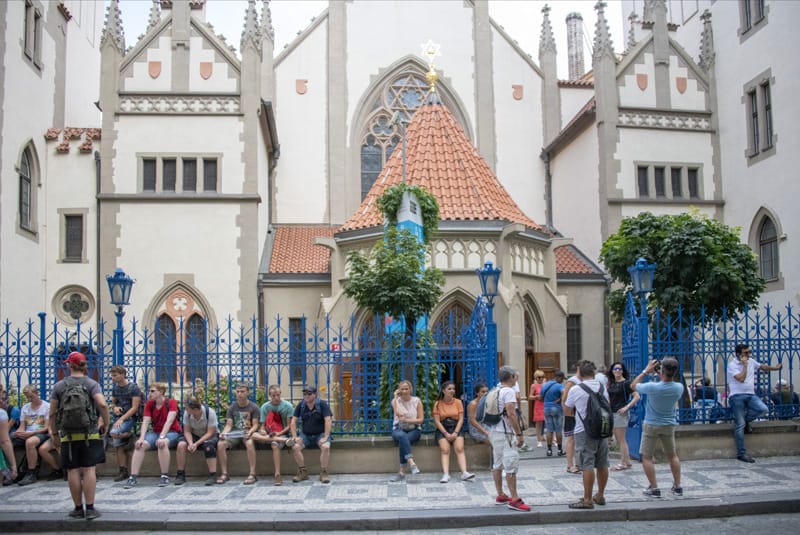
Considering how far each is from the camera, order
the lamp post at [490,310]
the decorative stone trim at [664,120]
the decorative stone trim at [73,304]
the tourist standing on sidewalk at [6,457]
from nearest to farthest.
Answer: the tourist standing on sidewalk at [6,457] < the lamp post at [490,310] < the decorative stone trim at [73,304] < the decorative stone trim at [664,120]

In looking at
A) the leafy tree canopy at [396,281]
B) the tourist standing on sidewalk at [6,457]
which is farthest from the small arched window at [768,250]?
the tourist standing on sidewalk at [6,457]

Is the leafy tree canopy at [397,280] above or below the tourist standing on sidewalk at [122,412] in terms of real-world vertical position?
above

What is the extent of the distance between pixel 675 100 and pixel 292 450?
684 inches

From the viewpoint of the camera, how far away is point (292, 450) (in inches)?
477

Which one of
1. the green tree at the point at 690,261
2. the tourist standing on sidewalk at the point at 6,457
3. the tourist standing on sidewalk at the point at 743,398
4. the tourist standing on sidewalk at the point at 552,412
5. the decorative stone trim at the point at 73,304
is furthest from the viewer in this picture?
the decorative stone trim at the point at 73,304

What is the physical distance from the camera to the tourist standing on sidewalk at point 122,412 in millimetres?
12250

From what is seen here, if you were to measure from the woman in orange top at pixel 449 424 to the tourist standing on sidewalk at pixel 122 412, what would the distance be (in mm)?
4419

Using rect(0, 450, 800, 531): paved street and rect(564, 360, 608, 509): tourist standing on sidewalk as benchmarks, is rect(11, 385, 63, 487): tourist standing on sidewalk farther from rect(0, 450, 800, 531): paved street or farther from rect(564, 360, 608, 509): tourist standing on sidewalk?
rect(564, 360, 608, 509): tourist standing on sidewalk

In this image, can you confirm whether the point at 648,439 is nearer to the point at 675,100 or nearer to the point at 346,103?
the point at 675,100

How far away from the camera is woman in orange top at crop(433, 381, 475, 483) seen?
12.0m

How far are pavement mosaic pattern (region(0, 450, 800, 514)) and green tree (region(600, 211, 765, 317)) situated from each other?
5.84m

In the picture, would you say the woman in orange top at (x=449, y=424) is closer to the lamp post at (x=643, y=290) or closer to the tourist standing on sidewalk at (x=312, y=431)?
the tourist standing on sidewalk at (x=312, y=431)

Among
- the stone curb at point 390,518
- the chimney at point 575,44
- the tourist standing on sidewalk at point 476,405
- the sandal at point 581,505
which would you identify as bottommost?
the stone curb at point 390,518

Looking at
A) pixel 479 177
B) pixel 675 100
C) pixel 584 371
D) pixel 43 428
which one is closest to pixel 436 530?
pixel 584 371
